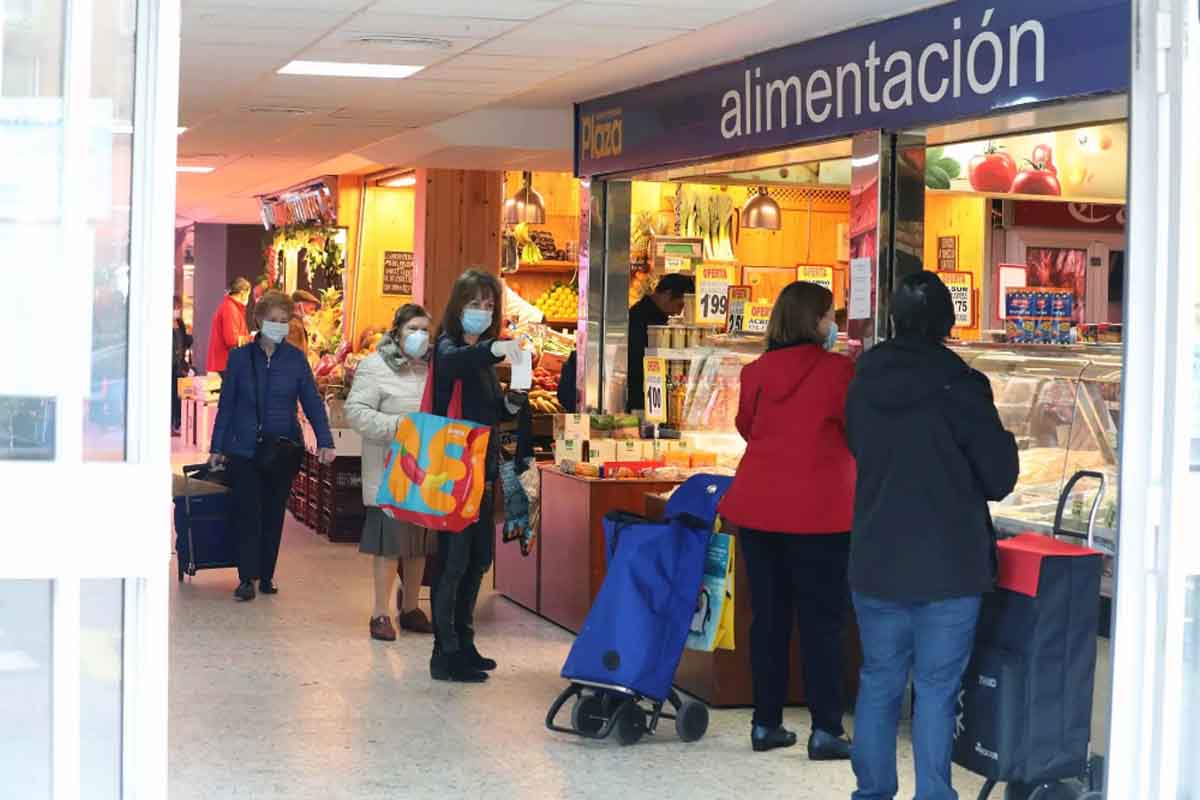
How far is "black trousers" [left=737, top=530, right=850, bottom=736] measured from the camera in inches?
228

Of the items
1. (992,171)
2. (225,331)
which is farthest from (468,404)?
(225,331)

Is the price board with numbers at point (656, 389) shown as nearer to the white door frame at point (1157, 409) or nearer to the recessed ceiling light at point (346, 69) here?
the recessed ceiling light at point (346, 69)

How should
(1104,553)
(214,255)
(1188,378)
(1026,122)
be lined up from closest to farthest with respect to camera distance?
(1188,378), (1104,553), (1026,122), (214,255)

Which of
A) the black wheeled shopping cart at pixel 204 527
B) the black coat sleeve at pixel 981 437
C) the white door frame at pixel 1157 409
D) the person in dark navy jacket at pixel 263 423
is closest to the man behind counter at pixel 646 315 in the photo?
the person in dark navy jacket at pixel 263 423

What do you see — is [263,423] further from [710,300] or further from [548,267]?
[548,267]

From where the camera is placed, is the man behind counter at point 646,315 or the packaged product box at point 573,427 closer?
the packaged product box at point 573,427

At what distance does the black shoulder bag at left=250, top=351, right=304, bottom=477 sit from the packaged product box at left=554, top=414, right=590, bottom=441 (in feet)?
5.27

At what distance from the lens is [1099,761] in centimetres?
499

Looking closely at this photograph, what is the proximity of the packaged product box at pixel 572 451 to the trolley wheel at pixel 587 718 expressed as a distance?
225cm

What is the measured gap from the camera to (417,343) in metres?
7.93

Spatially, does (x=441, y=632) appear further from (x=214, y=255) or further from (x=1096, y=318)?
(x=214, y=255)

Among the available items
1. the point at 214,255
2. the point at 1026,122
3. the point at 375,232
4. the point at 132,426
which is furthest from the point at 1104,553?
the point at 214,255

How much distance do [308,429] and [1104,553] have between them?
816 centimetres

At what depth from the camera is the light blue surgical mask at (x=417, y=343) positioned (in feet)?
26.0
